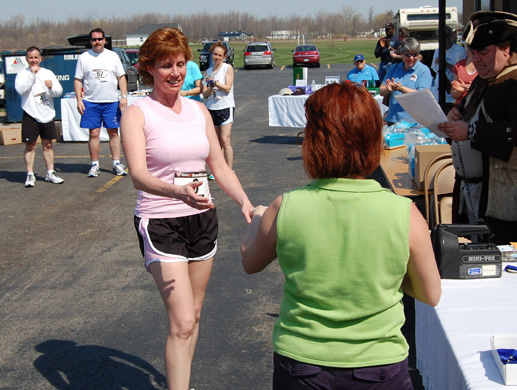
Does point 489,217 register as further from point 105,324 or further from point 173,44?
point 105,324

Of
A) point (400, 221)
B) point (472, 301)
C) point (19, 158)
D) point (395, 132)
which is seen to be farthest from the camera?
point (19, 158)

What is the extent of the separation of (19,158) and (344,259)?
10.5 m

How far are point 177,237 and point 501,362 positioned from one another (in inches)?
63.0

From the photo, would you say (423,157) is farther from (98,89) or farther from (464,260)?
(98,89)

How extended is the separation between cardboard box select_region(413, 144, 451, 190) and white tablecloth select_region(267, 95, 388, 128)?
23.3 feet

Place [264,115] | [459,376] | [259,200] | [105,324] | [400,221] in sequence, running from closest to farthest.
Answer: [400,221] < [459,376] < [105,324] < [259,200] < [264,115]

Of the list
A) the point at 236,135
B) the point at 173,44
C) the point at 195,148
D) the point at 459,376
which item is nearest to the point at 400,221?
the point at 459,376

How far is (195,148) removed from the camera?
3.12m

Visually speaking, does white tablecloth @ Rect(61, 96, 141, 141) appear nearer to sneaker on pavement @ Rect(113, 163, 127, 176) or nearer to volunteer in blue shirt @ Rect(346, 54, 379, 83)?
sneaker on pavement @ Rect(113, 163, 127, 176)

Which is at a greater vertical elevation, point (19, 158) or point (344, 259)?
point (344, 259)

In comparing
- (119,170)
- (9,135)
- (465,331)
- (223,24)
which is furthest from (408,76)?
(223,24)

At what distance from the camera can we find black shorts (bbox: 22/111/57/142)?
8.81m

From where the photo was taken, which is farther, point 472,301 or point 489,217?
point 489,217

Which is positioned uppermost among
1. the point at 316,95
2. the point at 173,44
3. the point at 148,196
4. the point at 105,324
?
the point at 173,44
